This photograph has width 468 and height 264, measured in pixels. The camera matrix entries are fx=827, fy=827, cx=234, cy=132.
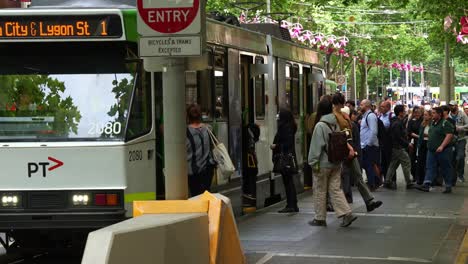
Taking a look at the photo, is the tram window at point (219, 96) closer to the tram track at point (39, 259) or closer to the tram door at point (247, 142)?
the tram door at point (247, 142)

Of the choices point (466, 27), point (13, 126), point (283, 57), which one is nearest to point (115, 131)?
point (13, 126)

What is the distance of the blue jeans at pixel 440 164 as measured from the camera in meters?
16.8

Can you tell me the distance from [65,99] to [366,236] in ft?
14.6

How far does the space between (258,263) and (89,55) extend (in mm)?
2851

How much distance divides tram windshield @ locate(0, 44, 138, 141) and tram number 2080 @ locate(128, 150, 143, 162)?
21cm

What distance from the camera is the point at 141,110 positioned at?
29.2 feet

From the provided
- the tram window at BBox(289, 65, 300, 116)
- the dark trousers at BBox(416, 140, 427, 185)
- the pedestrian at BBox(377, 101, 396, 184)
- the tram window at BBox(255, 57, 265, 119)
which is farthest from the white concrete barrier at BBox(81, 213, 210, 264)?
the dark trousers at BBox(416, 140, 427, 185)

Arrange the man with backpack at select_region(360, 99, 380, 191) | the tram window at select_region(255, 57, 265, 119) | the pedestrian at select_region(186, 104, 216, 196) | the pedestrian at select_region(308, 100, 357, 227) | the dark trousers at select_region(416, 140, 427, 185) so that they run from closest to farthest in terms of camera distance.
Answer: the pedestrian at select_region(186, 104, 216, 196) → the pedestrian at select_region(308, 100, 357, 227) → the tram window at select_region(255, 57, 265, 119) → the man with backpack at select_region(360, 99, 380, 191) → the dark trousers at select_region(416, 140, 427, 185)

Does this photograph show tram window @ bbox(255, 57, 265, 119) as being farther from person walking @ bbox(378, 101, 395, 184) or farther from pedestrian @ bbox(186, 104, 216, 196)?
person walking @ bbox(378, 101, 395, 184)

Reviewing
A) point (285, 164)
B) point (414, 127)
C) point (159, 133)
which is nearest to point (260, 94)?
point (285, 164)

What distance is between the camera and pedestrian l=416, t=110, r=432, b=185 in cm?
1814

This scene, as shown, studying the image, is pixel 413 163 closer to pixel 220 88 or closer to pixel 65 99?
pixel 220 88

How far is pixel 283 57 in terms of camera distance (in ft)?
51.6

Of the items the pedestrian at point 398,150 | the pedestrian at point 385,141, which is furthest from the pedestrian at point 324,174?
the pedestrian at point 385,141
